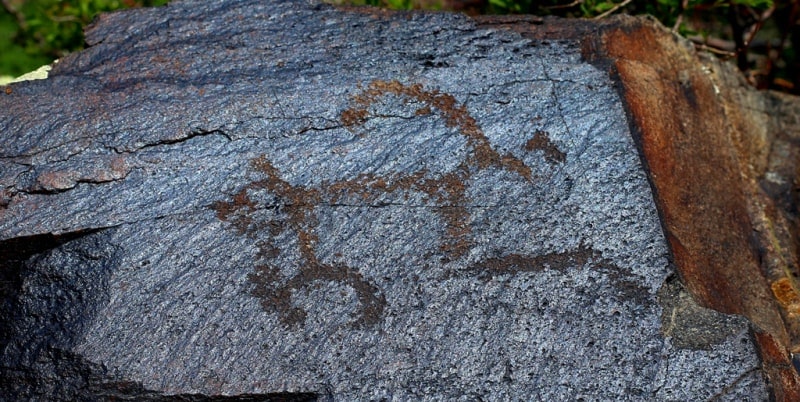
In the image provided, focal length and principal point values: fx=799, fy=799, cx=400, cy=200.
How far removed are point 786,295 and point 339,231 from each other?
1.19 meters

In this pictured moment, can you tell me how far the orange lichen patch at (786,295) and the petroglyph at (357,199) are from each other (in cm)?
68

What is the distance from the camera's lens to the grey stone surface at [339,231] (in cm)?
163

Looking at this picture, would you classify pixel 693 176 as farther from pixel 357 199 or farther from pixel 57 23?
pixel 57 23

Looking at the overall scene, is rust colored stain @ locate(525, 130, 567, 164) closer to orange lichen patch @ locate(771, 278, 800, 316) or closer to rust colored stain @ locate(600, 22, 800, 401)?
rust colored stain @ locate(600, 22, 800, 401)

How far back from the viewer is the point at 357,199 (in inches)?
72.2

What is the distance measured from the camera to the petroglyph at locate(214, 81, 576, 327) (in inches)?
67.8

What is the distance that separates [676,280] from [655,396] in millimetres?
273

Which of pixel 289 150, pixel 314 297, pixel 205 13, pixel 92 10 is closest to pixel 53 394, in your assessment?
pixel 314 297

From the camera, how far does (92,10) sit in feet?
10.4

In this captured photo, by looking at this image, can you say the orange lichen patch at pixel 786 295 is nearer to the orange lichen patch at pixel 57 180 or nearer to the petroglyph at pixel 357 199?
the petroglyph at pixel 357 199

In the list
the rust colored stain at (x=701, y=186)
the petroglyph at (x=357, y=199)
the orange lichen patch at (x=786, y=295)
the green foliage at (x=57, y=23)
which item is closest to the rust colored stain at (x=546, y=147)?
the petroglyph at (x=357, y=199)

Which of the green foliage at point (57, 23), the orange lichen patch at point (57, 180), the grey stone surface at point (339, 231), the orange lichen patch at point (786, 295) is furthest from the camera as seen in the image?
the green foliage at point (57, 23)

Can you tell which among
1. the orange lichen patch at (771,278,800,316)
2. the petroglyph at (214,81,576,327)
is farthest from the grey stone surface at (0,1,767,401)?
the orange lichen patch at (771,278,800,316)

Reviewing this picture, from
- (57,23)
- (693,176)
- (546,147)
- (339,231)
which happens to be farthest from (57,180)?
(57,23)
